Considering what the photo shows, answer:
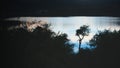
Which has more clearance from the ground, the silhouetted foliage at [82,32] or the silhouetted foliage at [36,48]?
the silhouetted foliage at [82,32]

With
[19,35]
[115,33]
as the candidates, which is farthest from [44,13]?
[115,33]

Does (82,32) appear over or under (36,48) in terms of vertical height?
over

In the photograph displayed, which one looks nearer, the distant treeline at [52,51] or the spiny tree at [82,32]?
the distant treeline at [52,51]

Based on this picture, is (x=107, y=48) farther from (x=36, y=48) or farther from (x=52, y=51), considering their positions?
(x=36, y=48)

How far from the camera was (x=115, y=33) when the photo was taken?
299cm

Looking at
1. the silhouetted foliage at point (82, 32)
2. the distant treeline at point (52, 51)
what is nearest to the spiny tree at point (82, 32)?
the silhouetted foliage at point (82, 32)

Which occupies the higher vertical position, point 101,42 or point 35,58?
point 101,42

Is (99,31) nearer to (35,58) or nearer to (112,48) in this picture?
(112,48)

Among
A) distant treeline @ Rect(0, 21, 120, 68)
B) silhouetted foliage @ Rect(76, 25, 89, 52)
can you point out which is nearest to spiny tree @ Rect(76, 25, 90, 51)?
silhouetted foliage @ Rect(76, 25, 89, 52)

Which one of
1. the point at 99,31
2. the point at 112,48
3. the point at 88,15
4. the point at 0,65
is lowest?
the point at 0,65

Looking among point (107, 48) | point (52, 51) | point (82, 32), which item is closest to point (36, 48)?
point (52, 51)

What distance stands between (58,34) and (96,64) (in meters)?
0.60

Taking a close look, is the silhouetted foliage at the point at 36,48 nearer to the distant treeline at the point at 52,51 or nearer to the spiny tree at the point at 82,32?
the distant treeline at the point at 52,51

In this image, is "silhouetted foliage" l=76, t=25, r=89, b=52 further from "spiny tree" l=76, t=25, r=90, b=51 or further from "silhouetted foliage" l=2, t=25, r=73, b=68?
"silhouetted foliage" l=2, t=25, r=73, b=68
